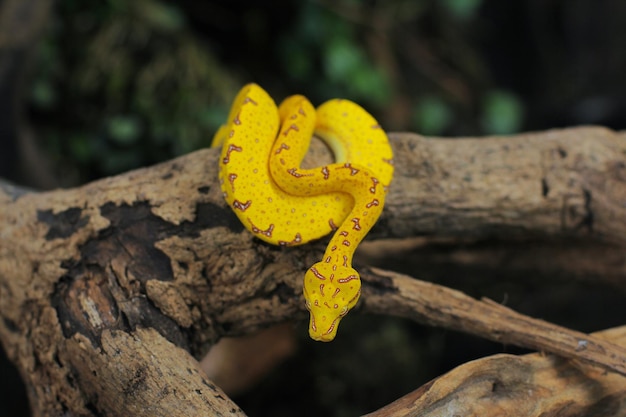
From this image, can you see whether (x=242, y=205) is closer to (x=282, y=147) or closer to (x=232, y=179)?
(x=232, y=179)

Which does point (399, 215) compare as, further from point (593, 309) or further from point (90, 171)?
point (90, 171)

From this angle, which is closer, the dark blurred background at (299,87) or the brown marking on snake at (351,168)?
the brown marking on snake at (351,168)

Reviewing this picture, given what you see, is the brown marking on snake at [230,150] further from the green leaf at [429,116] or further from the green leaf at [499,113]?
the green leaf at [499,113]

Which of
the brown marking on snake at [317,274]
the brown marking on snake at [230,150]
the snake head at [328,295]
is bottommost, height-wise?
the snake head at [328,295]

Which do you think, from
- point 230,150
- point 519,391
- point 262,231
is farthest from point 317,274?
point 519,391

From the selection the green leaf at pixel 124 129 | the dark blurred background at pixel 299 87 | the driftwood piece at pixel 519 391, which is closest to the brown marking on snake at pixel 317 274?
the driftwood piece at pixel 519 391

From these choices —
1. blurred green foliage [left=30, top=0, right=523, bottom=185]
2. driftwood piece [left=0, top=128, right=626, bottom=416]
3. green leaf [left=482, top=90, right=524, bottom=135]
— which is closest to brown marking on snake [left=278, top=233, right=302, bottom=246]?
driftwood piece [left=0, top=128, right=626, bottom=416]

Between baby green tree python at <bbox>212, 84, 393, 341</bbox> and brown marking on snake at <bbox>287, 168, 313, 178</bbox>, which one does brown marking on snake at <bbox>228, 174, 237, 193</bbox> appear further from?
brown marking on snake at <bbox>287, 168, 313, 178</bbox>

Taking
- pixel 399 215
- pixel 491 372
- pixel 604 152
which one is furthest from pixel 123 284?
pixel 604 152
